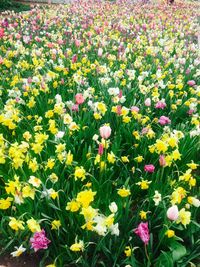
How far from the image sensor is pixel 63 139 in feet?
8.36

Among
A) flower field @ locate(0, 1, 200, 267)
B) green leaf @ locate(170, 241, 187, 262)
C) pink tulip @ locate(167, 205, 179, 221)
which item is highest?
pink tulip @ locate(167, 205, 179, 221)

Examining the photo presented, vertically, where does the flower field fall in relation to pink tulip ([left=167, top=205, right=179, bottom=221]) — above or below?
below

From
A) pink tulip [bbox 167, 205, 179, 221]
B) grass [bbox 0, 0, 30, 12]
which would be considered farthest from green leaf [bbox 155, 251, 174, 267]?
grass [bbox 0, 0, 30, 12]

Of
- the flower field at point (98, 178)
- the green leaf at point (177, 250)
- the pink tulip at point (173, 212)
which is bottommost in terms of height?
the green leaf at point (177, 250)

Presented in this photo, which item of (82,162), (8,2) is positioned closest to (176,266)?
(82,162)

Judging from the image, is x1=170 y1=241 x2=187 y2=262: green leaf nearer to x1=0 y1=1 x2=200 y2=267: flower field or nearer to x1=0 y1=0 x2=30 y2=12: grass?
x1=0 y1=1 x2=200 y2=267: flower field

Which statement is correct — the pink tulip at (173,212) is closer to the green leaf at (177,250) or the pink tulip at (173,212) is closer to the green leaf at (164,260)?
the green leaf at (164,260)

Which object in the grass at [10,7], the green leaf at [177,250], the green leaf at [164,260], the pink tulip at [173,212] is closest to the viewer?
the pink tulip at [173,212]

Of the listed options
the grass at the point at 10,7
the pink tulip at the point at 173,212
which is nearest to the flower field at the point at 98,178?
the pink tulip at the point at 173,212

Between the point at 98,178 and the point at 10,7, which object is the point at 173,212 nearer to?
the point at 98,178

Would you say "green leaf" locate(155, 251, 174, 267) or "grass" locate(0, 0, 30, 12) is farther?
"grass" locate(0, 0, 30, 12)

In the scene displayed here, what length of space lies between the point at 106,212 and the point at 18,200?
0.51 metres

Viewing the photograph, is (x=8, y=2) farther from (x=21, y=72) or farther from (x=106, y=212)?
(x=106, y=212)

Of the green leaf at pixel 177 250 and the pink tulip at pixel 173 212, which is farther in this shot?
the green leaf at pixel 177 250
